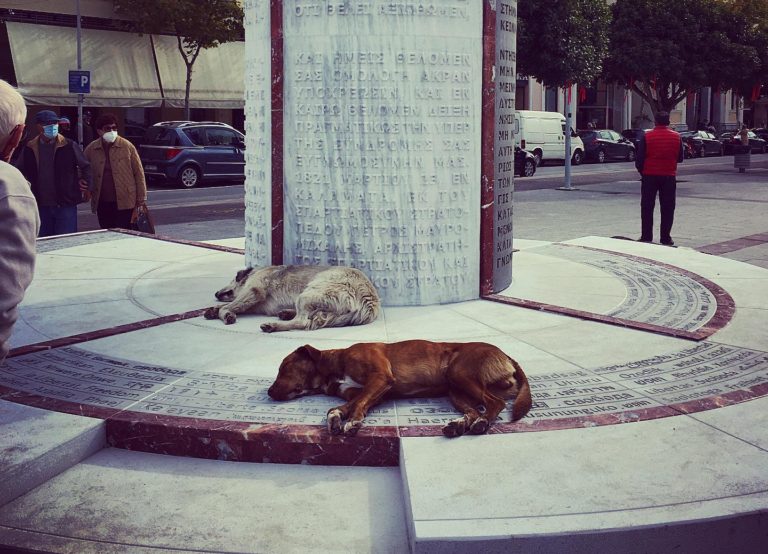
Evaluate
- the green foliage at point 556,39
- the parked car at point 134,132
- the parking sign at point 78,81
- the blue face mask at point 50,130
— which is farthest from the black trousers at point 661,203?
the parked car at point 134,132

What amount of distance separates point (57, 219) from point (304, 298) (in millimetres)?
5760

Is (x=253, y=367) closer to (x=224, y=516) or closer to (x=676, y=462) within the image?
(x=224, y=516)

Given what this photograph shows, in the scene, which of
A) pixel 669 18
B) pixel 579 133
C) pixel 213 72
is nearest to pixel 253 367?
pixel 213 72

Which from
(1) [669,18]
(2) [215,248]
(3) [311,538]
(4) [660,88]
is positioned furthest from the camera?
(4) [660,88]

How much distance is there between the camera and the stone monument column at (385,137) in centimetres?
745

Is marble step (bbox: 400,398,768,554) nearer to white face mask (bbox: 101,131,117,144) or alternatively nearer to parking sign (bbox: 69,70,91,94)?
white face mask (bbox: 101,131,117,144)

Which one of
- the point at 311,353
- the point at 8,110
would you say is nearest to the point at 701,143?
the point at 311,353

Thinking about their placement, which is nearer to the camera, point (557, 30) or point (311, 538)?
point (311, 538)

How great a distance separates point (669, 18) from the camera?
45.0 m

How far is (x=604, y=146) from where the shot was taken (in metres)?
38.4

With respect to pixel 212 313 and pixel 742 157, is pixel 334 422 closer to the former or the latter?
pixel 212 313

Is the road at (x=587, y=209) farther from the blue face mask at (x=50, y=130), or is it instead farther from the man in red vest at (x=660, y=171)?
the blue face mask at (x=50, y=130)

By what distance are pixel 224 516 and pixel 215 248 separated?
674cm

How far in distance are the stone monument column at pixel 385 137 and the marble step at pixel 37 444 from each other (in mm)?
3227
